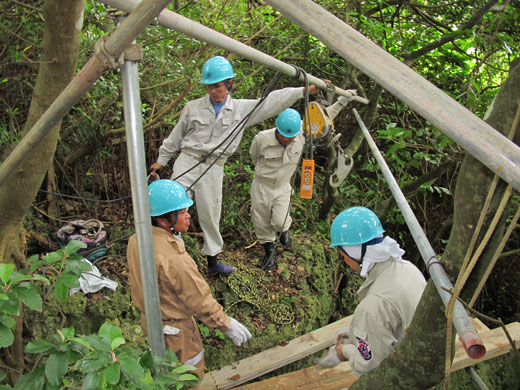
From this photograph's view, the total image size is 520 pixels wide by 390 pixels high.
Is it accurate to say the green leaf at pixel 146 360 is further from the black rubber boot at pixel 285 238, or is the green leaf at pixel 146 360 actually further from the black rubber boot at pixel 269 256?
the black rubber boot at pixel 285 238

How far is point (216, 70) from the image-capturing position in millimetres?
4227

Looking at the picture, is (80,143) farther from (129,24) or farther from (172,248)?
(129,24)

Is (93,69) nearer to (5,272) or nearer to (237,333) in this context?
(5,272)

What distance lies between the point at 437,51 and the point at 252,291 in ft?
15.0

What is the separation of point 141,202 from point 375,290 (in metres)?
1.51

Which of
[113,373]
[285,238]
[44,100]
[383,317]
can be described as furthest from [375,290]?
[285,238]

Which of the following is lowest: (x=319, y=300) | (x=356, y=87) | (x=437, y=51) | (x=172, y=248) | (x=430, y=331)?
(x=319, y=300)

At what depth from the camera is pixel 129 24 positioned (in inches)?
74.9

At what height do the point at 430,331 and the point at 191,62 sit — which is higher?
the point at 191,62

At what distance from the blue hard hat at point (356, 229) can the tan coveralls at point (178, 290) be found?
0.94m

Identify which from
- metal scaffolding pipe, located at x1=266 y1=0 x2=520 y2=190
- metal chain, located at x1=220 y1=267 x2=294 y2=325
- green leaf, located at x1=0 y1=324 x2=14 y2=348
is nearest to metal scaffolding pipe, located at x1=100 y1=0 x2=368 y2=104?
metal scaffolding pipe, located at x1=266 y1=0 x2=520 y2=190

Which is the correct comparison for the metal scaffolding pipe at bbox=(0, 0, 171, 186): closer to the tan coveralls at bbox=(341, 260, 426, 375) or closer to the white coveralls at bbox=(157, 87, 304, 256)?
the tan coveralls at bbox=(341, 260, 426, 375)

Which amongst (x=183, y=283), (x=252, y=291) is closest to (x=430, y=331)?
(x=183, y=283)

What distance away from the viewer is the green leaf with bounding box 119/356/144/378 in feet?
4.69
